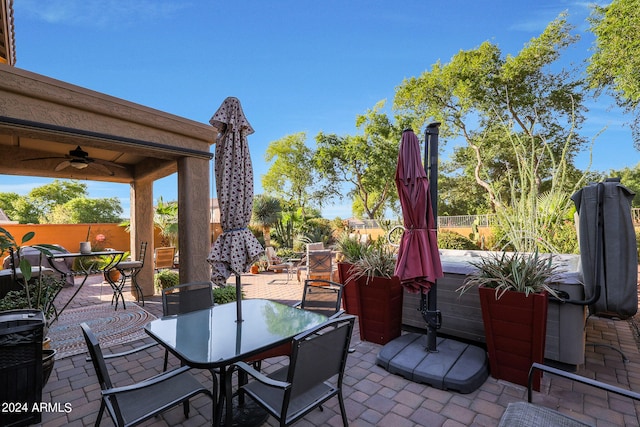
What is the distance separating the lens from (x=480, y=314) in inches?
119

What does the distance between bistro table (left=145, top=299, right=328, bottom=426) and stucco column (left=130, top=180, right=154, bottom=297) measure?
15.1 ft

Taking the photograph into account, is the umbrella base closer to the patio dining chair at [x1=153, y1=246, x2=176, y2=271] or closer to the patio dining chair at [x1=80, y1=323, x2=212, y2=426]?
the patio dining chair at [x1=80, y1=323, x2=212, y2=426]

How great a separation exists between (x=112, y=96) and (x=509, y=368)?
5.09 m

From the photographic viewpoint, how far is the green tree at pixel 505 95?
11.8 meters

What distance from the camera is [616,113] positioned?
9164 mm

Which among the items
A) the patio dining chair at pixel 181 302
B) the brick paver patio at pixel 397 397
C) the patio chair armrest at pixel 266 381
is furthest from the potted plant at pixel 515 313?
the patio dining chair at pixel 181 302

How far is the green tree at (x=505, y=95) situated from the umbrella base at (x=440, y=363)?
9.61 metres

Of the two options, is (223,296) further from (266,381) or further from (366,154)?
(366,154)

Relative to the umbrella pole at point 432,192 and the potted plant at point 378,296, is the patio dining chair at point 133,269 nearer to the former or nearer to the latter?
the potted plant at point 378,296

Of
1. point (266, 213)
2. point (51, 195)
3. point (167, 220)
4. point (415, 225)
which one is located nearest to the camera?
point (415, 225)

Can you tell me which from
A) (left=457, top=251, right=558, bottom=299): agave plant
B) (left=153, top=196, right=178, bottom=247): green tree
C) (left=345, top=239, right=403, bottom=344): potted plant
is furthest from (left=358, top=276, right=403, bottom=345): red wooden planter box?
(left=153, top=196, right=178, bottom=247): green tree

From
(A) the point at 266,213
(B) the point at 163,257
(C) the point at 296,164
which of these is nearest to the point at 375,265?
(B) the point at 163,257

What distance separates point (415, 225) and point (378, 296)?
0.97m

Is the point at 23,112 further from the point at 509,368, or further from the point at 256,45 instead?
the point at 256,45
